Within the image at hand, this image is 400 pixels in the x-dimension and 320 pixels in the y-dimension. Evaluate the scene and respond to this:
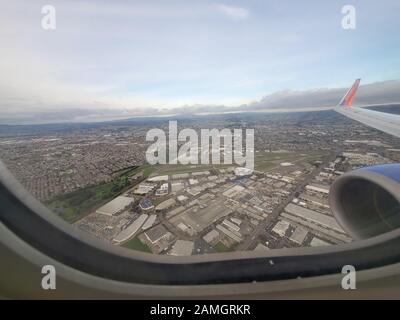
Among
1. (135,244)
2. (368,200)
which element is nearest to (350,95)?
(368,200)

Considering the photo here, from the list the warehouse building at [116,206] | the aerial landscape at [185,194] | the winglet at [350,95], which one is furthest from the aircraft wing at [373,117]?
the warehouse building at [116,206]

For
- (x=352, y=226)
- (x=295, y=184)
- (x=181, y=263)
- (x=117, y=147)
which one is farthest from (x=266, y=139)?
(x=181, y=263)

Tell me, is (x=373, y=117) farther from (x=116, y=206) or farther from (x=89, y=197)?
(x=89, y=197)

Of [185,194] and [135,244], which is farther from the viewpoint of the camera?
[185,194]

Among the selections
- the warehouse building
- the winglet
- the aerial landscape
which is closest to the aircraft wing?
the winglet

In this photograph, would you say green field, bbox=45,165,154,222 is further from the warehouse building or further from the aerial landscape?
the warehouse building

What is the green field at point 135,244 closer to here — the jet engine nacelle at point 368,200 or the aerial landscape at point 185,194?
the aerial landscape at point 185,194

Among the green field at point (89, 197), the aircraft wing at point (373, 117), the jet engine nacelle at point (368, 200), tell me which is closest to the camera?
the jet engine nacelle at point (368, 200)
